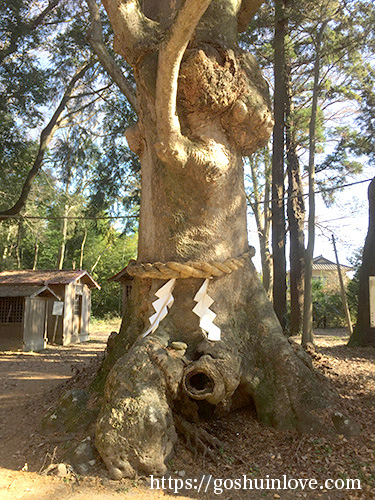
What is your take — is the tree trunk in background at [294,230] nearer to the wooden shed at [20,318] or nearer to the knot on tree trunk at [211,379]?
the wooden shed at [20,318]

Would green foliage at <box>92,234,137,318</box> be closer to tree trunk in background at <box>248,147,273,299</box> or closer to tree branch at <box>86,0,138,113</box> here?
tree trunk in background at <box>248,147,273,299</box>

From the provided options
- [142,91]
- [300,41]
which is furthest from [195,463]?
[300,41]

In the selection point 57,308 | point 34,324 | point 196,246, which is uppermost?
point 196,246

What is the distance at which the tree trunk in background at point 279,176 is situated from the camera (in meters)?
11.3

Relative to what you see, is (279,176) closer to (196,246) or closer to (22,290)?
(196,246)

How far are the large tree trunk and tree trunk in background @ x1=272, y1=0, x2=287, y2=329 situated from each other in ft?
22.3

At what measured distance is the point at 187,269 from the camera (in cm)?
423

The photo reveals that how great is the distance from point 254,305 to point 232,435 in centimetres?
139

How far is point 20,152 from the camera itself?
1250 cm

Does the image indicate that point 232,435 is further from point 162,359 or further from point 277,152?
point 277,152

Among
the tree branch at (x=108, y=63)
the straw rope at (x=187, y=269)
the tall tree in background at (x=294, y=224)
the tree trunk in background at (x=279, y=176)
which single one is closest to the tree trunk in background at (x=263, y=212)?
the tall tree in background at (x=294, y=224)


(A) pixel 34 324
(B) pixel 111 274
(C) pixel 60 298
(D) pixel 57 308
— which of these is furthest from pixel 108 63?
(B) pixel 111 274

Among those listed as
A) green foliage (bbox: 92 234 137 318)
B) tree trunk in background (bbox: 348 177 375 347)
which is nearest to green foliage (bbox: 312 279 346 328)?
tree trunk in background (bbox: 348 177 375 347)

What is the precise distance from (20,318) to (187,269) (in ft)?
38.0
